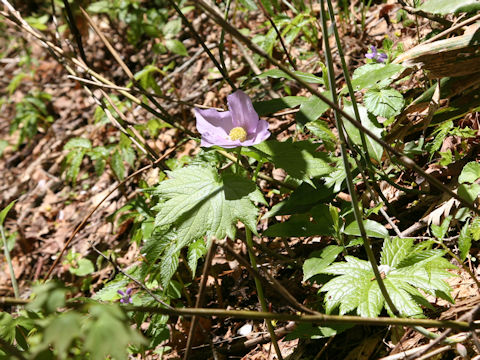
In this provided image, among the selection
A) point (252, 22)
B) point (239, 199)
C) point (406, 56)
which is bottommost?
point (239, 199)

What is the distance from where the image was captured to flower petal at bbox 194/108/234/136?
1.34m

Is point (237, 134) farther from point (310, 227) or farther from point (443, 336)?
point (443, 336)

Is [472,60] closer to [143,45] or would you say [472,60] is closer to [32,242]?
[32,242]

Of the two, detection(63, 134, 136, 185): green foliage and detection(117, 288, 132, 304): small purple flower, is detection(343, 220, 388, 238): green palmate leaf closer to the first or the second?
detection(117, 288, 132, 304): small purple flower

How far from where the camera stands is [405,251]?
1348mm

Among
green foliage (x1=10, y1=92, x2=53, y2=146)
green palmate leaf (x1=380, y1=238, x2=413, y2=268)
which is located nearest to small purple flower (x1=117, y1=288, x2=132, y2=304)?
green palmate leaf (x1=380, y1=238, x2=413, y2=268)

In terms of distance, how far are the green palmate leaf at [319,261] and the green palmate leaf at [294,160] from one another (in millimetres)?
301

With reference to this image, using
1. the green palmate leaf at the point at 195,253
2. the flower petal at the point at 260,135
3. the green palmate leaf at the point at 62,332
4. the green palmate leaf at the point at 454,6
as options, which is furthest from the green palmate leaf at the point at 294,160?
the green palmate leaf at the point at 62,332

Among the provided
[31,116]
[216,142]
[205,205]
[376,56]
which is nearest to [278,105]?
[216,142]

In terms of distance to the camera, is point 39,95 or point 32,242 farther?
point 39,95

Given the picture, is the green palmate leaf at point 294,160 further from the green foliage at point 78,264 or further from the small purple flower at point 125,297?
the green foliage at point 78,264

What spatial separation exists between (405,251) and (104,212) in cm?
251

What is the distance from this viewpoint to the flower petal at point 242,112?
1299 millimetres

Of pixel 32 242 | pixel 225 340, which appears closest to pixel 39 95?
pixel 32 242
